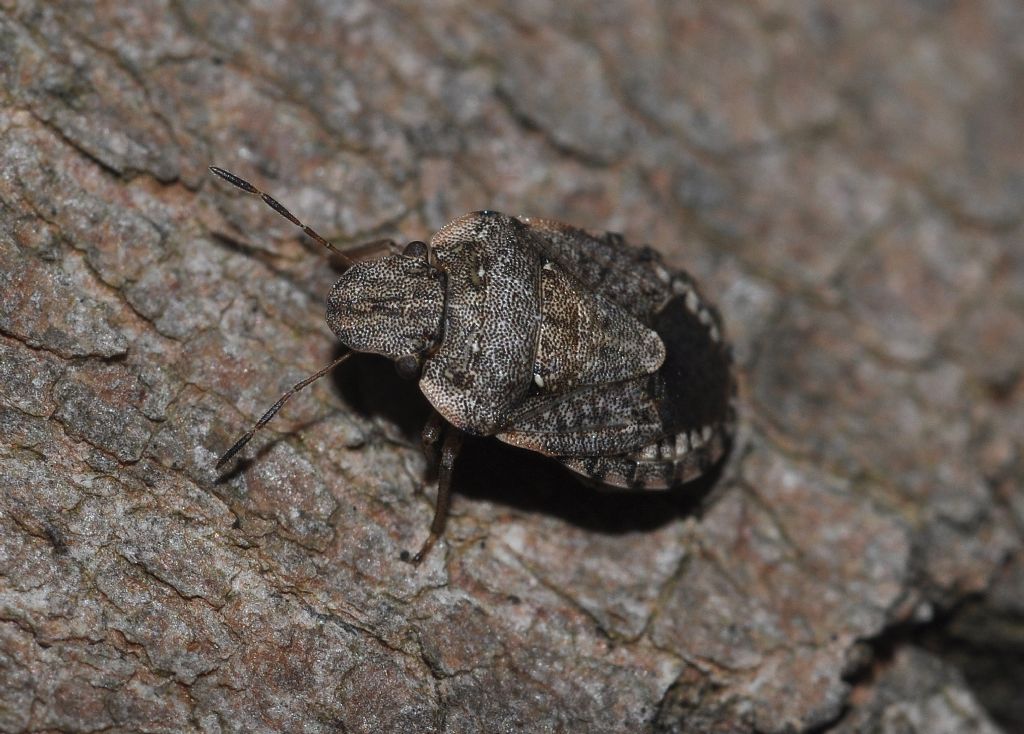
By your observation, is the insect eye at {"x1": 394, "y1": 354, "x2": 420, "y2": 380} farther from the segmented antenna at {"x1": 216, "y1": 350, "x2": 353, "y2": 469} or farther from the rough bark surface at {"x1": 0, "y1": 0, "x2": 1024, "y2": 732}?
the rough bark surface at {"x1": 0, "y1": 0, "x2": 1024, "y2": 732}

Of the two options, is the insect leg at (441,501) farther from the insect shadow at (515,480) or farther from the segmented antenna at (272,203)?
the segmented antenna at (272,203)

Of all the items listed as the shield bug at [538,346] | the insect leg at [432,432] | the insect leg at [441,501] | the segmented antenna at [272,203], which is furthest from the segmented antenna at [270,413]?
the insect leg at [441,501]

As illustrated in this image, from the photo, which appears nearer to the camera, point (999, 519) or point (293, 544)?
point (293, 544)

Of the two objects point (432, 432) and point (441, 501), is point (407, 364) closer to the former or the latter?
point (432, 432)

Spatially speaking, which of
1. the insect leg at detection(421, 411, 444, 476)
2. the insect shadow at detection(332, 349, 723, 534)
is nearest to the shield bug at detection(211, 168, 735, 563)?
the insect leg at detection(421, 411, 444, 476)

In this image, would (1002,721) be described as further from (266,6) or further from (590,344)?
(266,6)

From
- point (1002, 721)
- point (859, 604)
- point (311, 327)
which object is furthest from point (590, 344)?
point (1002, 721)
